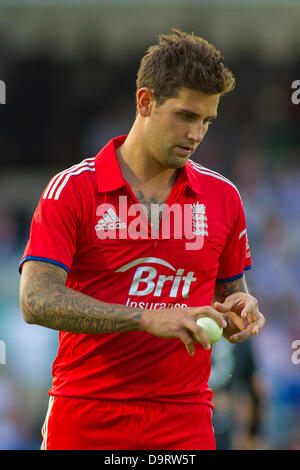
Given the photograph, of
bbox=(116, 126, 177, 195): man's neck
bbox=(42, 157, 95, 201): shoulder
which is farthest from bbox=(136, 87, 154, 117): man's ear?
bbox=(42, 157, 95, 201): shoulder

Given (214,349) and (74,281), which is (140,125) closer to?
(74,281)

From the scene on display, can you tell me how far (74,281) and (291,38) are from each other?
1084 centimetres

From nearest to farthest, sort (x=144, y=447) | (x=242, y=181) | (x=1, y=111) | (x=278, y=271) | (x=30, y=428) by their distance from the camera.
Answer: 1. (x=144, y=447)
2. (x=30, y=428)
3. (x=278, y=271)
4. (x=242, y=181)
5. (x=1, y=111)

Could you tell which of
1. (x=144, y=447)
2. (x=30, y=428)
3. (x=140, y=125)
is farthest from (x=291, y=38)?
(x=144, y=447)

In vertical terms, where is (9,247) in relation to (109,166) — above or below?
below

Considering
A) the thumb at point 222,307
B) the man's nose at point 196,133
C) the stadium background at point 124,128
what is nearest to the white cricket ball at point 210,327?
the thumb at point 222,307

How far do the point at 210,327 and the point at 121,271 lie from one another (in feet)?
2.01

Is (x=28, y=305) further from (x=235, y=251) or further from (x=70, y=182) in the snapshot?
(x=235, y=251)

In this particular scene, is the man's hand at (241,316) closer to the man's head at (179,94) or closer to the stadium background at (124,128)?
the man's head at (179,94)

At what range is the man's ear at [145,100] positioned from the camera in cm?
379

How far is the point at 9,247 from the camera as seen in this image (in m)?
10.3

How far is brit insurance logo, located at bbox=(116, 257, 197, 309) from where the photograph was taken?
358 cm

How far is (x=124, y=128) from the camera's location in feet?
39.3

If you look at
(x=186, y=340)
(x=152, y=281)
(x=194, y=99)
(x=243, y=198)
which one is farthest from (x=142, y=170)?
(x=243, y=198)
